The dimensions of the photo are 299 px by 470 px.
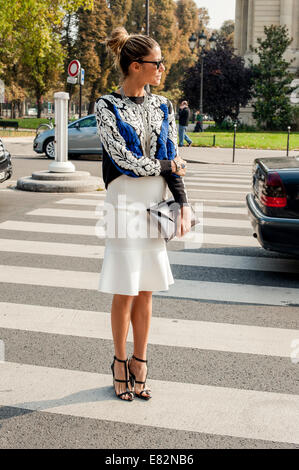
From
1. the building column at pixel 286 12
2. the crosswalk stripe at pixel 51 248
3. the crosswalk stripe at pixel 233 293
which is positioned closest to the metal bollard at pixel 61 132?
the crosswalk stripe at pixel 51 248

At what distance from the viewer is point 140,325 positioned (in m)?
3.72

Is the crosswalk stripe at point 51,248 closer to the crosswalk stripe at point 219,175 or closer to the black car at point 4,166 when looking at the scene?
the black car at point 4,166

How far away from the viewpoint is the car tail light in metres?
6.28

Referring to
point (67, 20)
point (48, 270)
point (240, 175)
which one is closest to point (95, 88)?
point (67, 20)

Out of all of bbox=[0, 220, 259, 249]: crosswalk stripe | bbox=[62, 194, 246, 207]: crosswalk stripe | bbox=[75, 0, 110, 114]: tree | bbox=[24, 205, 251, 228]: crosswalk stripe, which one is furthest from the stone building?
bbox=[0, 220, 259, 249]: crosswalk stripe

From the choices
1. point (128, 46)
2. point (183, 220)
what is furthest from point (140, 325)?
point (128, 46)

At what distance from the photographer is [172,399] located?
3705 mm

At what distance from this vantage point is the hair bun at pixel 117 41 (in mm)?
3496

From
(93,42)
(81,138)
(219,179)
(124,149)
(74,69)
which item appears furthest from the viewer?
(93,42)

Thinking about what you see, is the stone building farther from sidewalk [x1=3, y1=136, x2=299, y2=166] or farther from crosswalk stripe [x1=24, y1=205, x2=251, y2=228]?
crosswalk stripe [x1=24, y1=205, x2=251, y2=228]

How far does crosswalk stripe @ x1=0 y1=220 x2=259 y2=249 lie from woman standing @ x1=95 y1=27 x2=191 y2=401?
14.2 feet

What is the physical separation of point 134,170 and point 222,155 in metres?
19.5

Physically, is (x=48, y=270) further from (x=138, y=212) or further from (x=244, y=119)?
(x=244, y=119)

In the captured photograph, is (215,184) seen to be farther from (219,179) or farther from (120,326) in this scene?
(120,326)
